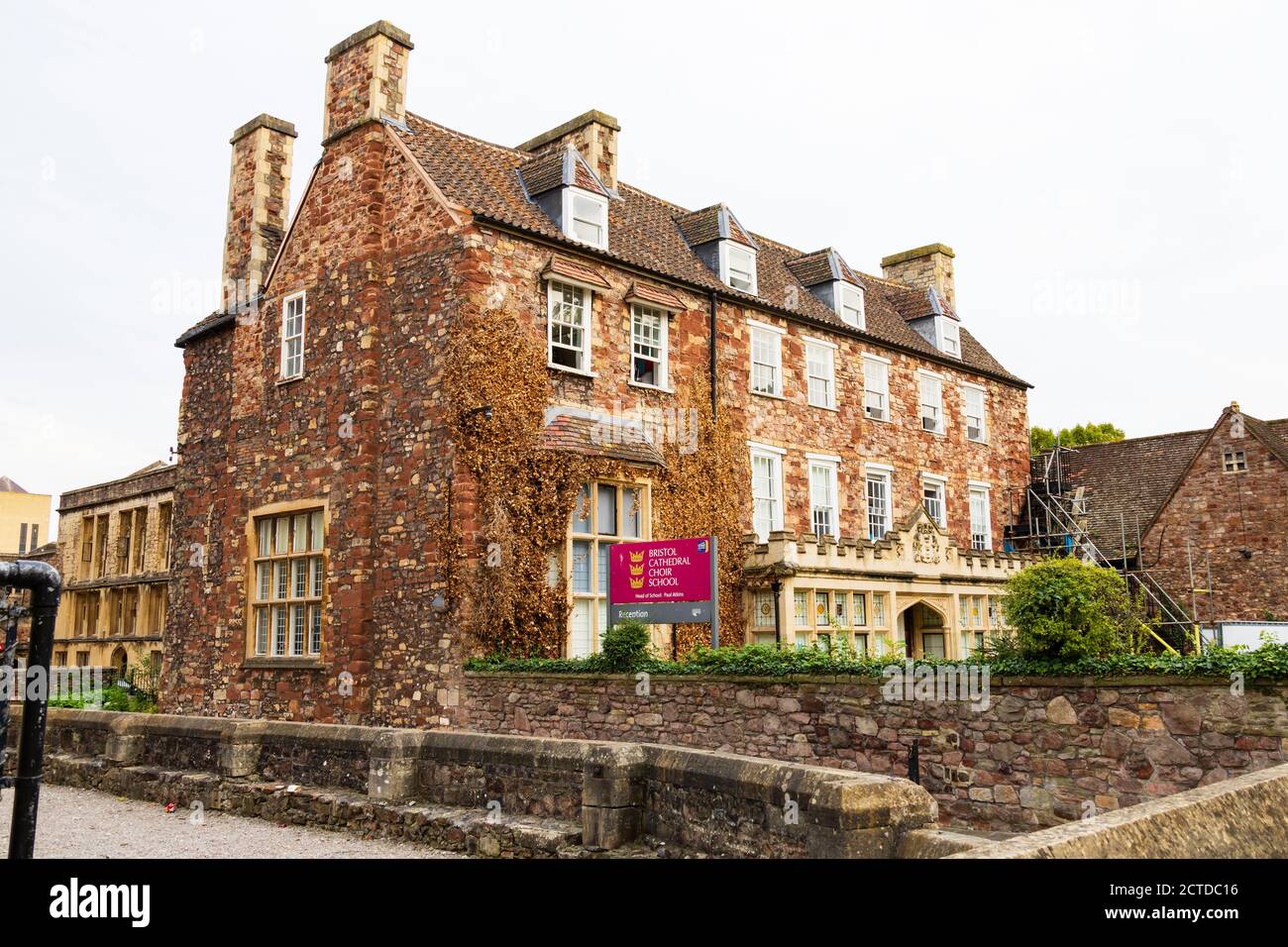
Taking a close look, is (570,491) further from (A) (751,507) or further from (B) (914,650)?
(B) (914,650)

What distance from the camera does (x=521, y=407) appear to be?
17.4 meters

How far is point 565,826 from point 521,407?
32.0 ft

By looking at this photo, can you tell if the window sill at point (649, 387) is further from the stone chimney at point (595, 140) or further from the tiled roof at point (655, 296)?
the stone chimney at point (595, 140)

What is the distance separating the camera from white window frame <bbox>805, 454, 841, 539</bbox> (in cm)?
2295

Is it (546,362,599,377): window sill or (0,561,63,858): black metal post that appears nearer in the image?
(0,561,63,858): black metal post

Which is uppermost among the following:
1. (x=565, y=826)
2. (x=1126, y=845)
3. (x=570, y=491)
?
(x=570, y=491)

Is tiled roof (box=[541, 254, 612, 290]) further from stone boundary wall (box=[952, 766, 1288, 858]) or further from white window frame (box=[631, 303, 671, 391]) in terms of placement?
stone boundary wall (box=[952, 766, 1288, 858])

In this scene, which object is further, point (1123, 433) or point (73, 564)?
point (1123, 433)

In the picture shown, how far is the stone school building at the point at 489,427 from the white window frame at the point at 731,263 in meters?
0.13

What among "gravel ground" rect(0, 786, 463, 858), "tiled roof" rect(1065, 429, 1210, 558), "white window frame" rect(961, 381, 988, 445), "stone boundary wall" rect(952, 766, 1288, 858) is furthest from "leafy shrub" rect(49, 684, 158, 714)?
"tiled roof" rect(1065, 429, 1210, 558)

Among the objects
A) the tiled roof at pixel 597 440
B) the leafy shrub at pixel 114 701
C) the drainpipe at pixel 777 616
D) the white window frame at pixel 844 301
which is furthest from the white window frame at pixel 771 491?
the leafy shrub at pixel 114 701

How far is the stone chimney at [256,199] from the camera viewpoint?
2267 cm

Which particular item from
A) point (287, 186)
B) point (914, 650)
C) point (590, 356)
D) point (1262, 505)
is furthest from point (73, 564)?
point (1262, 505)

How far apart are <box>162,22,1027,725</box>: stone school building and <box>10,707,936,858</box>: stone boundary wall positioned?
4039 millimetres
